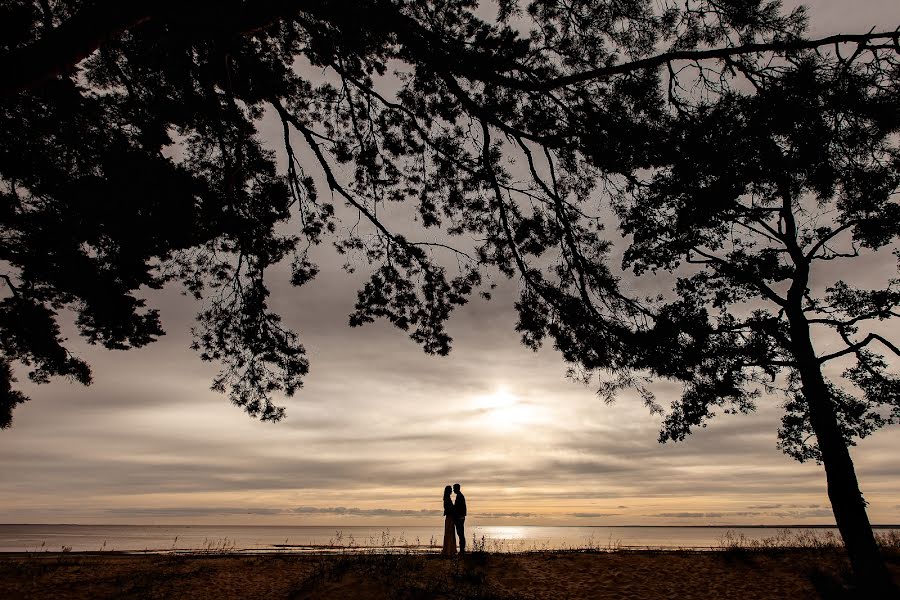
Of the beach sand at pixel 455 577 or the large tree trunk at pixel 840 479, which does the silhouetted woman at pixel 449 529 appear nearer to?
the beach sand at pixel 455 577

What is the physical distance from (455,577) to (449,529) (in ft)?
8.69

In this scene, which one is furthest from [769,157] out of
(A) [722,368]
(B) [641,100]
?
(A) [722,368]

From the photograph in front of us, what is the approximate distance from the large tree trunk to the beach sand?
616 mm

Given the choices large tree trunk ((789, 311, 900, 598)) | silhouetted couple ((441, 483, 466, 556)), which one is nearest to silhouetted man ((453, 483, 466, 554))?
silhouetted couple ((441, 483, 466, 556))

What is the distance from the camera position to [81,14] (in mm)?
4191

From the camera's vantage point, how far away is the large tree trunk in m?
9.11

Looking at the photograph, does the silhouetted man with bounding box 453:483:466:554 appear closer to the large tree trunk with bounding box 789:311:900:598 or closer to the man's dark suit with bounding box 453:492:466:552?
the man's dark suit with bounding box 453:492:466:552

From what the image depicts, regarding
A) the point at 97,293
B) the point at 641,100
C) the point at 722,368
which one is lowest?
the point at 722,368

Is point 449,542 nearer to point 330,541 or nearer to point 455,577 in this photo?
point 455,577

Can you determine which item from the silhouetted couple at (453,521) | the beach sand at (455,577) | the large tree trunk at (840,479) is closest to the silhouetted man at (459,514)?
the silhouetted couple at (453,521)

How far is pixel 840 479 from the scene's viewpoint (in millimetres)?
10602

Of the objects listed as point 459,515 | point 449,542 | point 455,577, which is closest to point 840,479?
point 455,577

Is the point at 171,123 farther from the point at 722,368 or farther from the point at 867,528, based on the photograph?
the point at 867,528

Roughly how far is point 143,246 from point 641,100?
9217 millimetres
